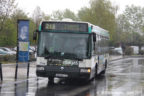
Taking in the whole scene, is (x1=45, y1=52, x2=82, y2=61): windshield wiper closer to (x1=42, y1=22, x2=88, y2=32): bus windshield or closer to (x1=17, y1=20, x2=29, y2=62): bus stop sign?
(x1=42, y1=22, x2=88, y2=32): bus windshield

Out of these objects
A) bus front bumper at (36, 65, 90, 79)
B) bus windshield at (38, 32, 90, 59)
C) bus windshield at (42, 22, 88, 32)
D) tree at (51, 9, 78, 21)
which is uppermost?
tree at (51, 9, 78, 21)

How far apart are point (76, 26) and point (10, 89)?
4.46m

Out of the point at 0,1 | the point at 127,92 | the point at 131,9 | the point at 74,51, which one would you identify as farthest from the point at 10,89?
the point at 131,9

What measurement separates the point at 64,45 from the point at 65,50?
0.82 feet

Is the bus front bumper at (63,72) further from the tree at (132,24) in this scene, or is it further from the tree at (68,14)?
the tree at (132,24)

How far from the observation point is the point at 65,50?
57.2 feet

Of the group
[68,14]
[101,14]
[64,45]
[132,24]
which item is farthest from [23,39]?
[132,24]

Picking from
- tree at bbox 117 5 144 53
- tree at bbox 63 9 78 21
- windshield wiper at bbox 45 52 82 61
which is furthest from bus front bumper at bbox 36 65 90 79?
tree at bbox 117 5 144 53

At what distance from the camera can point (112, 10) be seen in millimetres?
66938

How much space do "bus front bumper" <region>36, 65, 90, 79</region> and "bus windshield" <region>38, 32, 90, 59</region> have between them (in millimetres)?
529

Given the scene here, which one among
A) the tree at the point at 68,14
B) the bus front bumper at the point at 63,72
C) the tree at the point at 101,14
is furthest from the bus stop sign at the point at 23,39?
the tree at the point at 68,14

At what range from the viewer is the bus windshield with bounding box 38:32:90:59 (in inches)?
685

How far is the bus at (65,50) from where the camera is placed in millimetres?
17344

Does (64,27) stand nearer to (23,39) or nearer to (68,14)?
(23,39)
